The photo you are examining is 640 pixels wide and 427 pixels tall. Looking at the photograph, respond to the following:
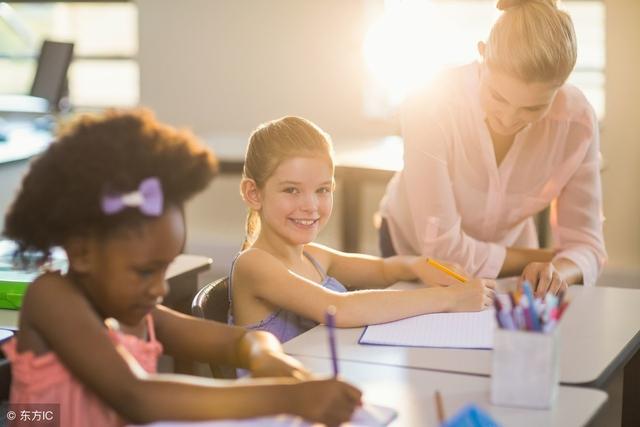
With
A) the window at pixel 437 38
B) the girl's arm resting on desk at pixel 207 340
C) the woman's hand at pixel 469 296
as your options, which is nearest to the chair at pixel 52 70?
the window at pixel 437 38

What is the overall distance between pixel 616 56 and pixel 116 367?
379 centimetres

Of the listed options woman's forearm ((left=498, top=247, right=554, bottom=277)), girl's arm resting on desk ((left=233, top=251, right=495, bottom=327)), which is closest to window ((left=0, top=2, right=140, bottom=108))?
woman's forearm ((left=498, top=247, right=554, bottom=277))

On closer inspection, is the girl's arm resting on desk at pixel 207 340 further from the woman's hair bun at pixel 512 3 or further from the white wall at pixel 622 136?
the white wall at pixel 622 136

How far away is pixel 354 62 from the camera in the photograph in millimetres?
4973

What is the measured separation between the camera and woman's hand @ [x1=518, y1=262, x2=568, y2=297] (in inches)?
82.7

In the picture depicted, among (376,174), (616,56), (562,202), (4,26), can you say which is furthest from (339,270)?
(4,26)

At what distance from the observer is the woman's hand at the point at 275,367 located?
1.38m

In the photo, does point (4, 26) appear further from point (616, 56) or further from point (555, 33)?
point (555, 33)

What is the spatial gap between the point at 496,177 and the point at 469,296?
0.45 m

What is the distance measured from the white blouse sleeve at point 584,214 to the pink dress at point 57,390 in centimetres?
129

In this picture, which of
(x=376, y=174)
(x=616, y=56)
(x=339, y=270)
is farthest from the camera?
(x=616, y=56)

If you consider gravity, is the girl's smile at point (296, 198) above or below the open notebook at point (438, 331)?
above

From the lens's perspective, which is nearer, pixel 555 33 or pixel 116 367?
pixel 116 367

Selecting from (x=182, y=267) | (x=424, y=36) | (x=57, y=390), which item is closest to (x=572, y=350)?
(x=57, y=390)
